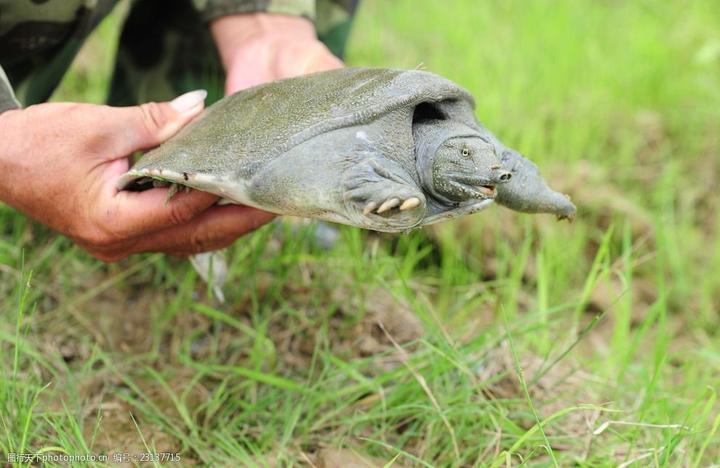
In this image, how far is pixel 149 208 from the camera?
1453mm

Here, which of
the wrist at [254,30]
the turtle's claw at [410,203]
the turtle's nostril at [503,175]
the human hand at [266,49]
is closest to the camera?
the turtle's claw at [410,203]

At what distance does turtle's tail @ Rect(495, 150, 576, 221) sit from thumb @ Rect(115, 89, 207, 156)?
2.17 feet

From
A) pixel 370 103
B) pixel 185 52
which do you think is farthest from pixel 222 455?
pixel 185 52

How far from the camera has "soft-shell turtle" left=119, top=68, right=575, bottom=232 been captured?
1.18 meters

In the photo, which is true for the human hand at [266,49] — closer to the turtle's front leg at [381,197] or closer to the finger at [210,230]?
the finger at [210,230]

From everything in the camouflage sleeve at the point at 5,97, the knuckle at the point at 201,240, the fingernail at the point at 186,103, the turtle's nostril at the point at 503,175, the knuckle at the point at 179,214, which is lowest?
the knuckle at the point at 201,240

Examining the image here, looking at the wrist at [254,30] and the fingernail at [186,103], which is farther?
the wrist at [254,30]

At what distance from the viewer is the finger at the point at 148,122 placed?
152 centimetres

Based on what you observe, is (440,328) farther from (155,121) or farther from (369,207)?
(155,121)

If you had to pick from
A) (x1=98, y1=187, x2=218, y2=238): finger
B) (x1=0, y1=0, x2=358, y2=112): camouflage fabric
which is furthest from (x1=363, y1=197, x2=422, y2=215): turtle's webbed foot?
(x1=0, y1=0, x2=358, y2=112): camouflage fabric

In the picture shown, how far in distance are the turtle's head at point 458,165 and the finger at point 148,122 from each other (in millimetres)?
532

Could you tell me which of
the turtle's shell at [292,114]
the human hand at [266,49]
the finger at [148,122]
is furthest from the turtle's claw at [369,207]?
the human hand at [266,49]

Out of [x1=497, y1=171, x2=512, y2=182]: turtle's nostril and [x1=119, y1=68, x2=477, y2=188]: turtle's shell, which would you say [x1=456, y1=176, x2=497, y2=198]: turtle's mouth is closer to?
[x1=497, y1=171, x2=512, y2=182]: turtle's nostril

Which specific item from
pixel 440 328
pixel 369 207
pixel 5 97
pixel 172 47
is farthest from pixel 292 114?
pixel 172 47
